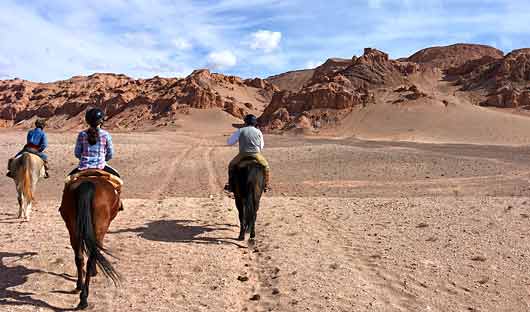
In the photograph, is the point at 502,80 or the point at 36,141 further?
the point at 502,80

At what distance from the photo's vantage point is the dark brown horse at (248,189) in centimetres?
841

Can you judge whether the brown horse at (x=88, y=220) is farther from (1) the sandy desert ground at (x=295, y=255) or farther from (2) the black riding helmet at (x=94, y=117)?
(2) the black riding helmet at (x=94, y=117)

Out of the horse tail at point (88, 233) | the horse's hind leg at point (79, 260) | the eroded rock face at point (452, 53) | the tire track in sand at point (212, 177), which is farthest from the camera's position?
the eroded rock face at point (452, 53)

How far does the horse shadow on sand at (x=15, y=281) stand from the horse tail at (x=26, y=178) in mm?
2399

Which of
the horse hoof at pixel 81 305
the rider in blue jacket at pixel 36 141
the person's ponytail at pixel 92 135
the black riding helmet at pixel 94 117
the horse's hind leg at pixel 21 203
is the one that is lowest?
the horse hoof at pixel 81 305

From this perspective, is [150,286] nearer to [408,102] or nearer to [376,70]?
[408,102]

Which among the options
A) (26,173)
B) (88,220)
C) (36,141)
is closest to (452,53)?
(36,141)

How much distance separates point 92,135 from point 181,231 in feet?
11.0

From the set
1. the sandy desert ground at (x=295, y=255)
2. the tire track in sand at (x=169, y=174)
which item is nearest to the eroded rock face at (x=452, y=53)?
the tire track in sand at (x=169, y=174)

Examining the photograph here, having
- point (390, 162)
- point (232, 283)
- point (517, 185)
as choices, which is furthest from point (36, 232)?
point (390, 162)

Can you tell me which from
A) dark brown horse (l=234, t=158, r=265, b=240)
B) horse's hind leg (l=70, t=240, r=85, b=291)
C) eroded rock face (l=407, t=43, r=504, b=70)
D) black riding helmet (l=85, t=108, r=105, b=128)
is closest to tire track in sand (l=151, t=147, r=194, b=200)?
dark brown horse (l=234, t=158, r=265, b=240)

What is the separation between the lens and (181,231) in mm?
9125

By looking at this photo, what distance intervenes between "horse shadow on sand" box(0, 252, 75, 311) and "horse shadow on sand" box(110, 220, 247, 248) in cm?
194

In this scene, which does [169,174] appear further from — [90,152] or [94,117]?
[94,117]
